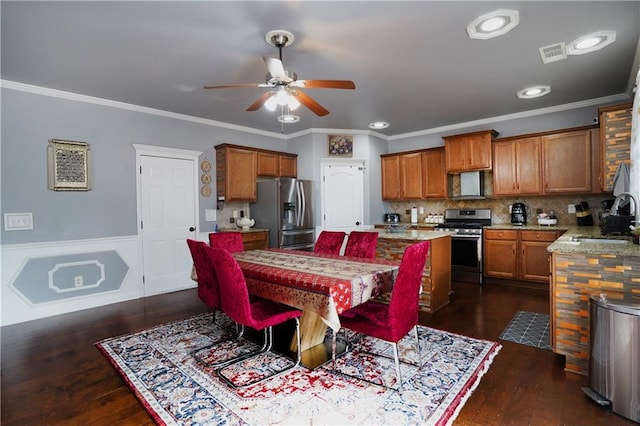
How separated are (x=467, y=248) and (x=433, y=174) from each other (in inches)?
59.1

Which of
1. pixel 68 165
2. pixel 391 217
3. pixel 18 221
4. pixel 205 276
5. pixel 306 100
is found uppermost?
pixel 306 100

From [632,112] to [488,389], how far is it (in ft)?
10.5

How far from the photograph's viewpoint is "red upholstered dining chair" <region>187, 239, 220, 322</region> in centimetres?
272

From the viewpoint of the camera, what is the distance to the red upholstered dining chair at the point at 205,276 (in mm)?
2719

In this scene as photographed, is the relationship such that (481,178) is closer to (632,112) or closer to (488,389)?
(632,112)

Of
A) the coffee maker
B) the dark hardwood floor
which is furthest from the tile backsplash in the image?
the dark hardwood floor

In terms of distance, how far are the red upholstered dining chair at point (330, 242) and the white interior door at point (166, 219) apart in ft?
7.80

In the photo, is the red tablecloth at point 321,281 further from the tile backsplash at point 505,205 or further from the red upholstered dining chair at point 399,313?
the tile backsplash at point 505,205

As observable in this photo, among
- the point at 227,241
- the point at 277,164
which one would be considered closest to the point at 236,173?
the point at 277,164

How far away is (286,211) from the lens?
5.27m

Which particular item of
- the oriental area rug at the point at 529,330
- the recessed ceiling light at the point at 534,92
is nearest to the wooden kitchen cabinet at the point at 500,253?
the oriental area rug at the point at 529,330

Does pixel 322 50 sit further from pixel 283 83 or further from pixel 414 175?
pixel 414 175

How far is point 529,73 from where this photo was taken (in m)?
3.40

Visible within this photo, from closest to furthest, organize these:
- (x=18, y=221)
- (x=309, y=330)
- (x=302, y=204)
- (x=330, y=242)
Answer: (x=309, y=330) → (x=18, y=221) → (x=330, y=242) → (x=302, y=204)
